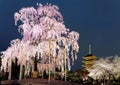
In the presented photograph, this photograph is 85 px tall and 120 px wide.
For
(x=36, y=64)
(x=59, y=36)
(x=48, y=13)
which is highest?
(x=48, y=13)

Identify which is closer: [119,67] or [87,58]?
[119,67]

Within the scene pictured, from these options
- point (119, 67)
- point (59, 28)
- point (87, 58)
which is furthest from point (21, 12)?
point (87, 58)

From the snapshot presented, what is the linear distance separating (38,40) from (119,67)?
24.9 meters

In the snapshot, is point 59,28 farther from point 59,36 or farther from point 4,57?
point 4,57

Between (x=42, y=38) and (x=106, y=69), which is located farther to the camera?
(x=106, y=69)

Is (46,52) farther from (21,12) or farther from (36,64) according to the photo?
(21,12)

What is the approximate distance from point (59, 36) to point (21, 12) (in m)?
5.61

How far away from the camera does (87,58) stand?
11625cm

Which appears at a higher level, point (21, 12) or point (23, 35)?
point (21, 12)

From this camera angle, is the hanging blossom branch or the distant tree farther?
the distant tree

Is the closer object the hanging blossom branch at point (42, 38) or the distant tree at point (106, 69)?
the hanging blossom branch at point (42, 38)

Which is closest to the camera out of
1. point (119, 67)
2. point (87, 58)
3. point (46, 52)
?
point (46, 52)

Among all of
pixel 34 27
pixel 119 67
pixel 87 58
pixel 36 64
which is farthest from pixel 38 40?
pixel 87 58

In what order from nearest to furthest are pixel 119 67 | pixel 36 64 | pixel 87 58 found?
pixel 36 64 → pixel 119 67 → pixel 87 58
